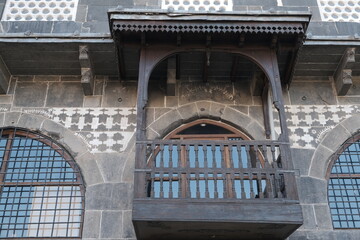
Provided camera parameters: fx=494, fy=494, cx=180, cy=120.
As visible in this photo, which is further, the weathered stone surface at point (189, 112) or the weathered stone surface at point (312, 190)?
the weathered stone surface at point (189, 112)

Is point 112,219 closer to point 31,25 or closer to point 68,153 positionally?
point 68,153

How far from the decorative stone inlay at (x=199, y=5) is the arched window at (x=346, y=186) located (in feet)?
11.5

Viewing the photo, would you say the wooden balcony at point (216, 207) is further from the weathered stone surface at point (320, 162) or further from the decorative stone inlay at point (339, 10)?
the decorative stone inlay at point (339, 10)

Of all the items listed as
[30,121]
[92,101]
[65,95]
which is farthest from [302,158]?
[30,121]

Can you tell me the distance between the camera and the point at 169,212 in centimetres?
714

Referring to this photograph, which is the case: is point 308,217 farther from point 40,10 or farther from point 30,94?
point 40,10

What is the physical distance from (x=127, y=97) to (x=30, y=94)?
184 cm

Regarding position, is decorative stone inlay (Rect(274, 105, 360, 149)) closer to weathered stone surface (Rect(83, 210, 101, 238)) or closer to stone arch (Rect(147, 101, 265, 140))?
stone arch (Rect(147, 101, 265, 140))

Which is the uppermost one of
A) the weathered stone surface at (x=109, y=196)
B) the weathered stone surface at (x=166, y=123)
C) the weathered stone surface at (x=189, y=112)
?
the weathered stone surface at (x=189, y=112)

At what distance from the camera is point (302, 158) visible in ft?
28.9

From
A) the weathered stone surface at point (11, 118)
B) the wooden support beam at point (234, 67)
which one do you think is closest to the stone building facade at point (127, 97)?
the weathered stone surface at point (11, 118)

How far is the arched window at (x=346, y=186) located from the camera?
8.39 metres

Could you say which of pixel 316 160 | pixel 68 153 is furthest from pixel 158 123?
pixel 316 160

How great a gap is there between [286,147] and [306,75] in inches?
94.5
